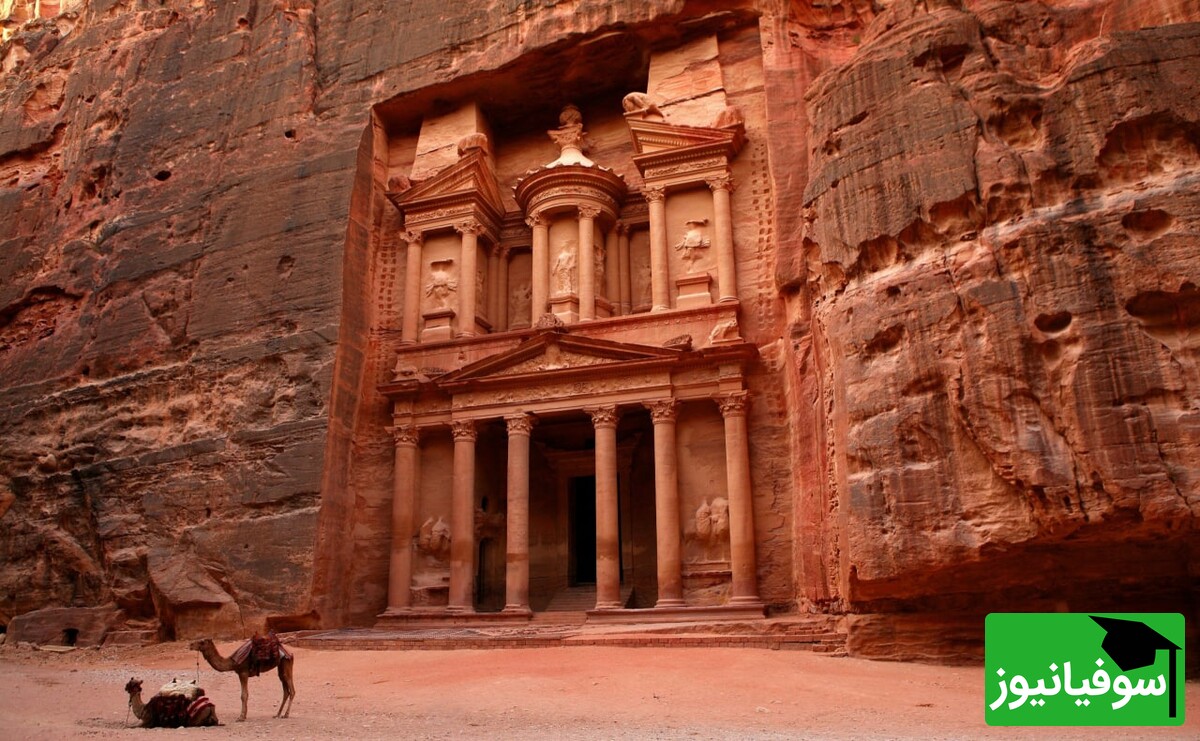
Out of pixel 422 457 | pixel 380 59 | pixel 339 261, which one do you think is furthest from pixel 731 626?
pixel 380 59

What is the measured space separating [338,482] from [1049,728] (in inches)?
523

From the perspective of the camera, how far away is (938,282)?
11.3 m

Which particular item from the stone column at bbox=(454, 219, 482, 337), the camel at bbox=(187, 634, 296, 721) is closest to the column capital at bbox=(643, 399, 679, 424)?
the stone column at bbox=(454, 219, 482, 337)

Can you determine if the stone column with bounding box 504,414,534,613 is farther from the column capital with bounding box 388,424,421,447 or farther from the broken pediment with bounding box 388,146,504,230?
the broken pediment with bounding box 388,146,504,230

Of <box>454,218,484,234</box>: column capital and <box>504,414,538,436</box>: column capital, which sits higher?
<box>454,218,484,234</box>: column capital

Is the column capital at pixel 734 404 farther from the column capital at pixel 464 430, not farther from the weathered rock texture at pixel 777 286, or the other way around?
the column capital at pixel 464 430

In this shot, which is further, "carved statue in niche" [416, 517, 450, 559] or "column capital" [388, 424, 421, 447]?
"column capital" [388, 424, 421, 447]

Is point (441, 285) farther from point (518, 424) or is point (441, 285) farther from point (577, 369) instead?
point (577, 369)

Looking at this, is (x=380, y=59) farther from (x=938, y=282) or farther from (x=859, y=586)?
(x=859, y=586)

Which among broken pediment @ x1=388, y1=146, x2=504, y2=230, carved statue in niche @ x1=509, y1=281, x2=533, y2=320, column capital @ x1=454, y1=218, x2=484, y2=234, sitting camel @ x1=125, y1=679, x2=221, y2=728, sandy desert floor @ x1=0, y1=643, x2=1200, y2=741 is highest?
broken pediment @ x1=388, y1=146, x2=504, y2=230

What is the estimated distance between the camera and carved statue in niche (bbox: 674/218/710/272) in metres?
18.3

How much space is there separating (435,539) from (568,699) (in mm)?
8862

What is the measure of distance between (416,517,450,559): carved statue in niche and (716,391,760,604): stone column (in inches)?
221

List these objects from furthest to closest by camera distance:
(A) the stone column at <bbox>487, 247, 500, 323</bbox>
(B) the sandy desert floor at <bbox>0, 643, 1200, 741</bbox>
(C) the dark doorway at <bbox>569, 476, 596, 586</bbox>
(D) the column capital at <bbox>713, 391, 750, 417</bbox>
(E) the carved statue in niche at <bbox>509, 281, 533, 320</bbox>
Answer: (E) the carved statue in niche at <bbox>509, 281, 533, 320</bbox>
(A) the stone column at <bbox>487, 247, 500, 323</bbox>
(C) the dark doorway at <bbox>569, 476, 596, 586</bbox>
(D) the column capital at <bbox>713, 391, 750, 417</bbox>
(B) the sandy desert floor at <bbox>0, 643, 1200, 741</bbox>
